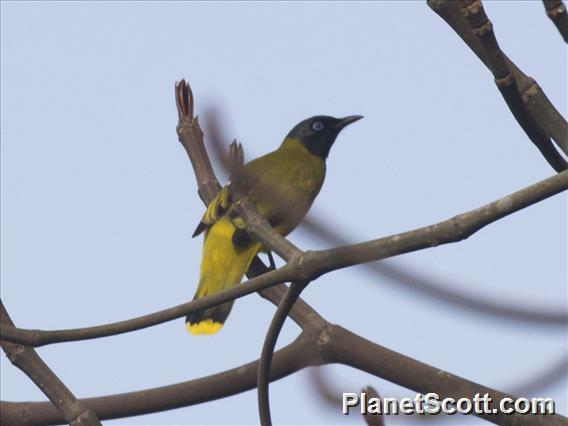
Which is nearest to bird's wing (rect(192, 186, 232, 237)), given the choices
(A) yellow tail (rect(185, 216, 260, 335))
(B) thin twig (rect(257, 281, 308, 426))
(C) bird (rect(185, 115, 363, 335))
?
(C) bird (rect(185, 115, 363, 335))

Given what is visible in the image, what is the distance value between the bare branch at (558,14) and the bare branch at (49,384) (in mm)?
1268

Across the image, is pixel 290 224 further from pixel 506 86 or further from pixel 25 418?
pixel 25 418

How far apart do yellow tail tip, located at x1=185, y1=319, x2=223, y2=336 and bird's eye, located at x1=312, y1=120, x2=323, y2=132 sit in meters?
2.87

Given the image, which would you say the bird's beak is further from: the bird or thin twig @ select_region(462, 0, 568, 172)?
thin twig @ select_region(462, 0, 568, 172)

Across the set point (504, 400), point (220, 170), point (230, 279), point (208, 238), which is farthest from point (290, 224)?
→ point (208, 238)

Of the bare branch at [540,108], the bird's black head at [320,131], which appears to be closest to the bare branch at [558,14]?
the bare branch at [540,108]

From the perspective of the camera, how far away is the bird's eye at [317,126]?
7.12m

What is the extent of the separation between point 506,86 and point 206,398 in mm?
1135

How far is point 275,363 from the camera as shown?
102 inches

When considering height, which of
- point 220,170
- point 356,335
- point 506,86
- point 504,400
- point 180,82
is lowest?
point 504,400

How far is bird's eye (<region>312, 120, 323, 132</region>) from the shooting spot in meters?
7.12

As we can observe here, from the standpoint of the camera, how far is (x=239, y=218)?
4.39 meters

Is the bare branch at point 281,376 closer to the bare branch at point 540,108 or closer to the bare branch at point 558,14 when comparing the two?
the bare branch at point 540,108

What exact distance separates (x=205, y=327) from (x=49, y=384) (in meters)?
2.32
